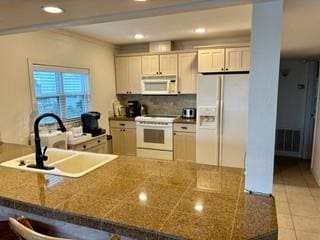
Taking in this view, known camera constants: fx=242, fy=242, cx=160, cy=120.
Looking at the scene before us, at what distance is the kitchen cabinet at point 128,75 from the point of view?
4.96 metres

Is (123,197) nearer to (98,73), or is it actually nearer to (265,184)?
(265,184)

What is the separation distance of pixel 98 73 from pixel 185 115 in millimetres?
1856

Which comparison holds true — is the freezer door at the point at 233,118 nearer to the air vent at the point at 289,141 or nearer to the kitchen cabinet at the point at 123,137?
the kitchen cabinet at the point at 123,137

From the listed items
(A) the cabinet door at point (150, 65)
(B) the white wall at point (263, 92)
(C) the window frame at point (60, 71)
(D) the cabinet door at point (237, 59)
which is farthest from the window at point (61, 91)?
(B) the white wall at point (263, 92)

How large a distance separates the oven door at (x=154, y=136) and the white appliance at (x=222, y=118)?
26.9 inches

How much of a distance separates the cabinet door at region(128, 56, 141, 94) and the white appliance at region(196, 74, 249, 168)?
160 cm

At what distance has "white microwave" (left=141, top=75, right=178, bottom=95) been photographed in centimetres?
472

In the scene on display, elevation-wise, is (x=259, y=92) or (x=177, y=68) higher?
(x=177, y=68)

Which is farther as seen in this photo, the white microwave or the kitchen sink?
the white microwave

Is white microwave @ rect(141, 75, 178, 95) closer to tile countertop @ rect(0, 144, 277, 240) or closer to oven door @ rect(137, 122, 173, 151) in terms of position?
oven door @ rect(137, 122, 173, 151)

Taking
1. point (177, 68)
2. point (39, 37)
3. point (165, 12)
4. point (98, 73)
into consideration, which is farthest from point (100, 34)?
point (165, 12)

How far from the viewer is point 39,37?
336 centimetres

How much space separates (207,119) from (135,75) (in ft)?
6.27

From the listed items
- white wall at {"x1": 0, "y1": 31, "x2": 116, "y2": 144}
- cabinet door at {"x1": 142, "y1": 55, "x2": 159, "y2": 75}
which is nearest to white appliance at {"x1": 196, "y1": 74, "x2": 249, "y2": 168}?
cabinet door at {"x1": 142, "y1": 55, "x2": 159, "y2": 75}
